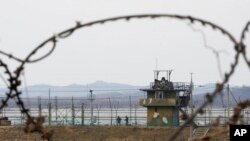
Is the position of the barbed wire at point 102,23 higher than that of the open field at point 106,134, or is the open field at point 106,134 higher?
the barbed wire at point 102,23

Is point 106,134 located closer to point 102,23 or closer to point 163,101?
point 163,101

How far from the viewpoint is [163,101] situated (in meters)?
36.2

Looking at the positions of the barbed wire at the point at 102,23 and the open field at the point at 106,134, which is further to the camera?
the open field at the point at 106,134

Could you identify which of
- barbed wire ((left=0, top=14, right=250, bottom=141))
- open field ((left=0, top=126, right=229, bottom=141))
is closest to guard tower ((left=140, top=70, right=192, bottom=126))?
open field ((left=0, top=126, right=229, bottom=141))

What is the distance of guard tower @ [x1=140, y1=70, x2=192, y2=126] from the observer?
119 ft

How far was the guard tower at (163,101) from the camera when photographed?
36312mm

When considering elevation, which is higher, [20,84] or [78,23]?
[78,23]

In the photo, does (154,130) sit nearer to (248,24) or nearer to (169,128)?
(169,128)

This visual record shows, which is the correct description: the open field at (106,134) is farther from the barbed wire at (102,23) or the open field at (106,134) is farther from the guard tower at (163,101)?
the barbed wire at (102,23)

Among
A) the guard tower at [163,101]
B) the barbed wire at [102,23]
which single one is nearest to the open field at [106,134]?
the guard tower at [163,101]

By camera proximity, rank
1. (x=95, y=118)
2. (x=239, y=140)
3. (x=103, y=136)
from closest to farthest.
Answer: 1. (x=239, y=140)
2. (x=103, y=136)
3. (x=95, y=118)

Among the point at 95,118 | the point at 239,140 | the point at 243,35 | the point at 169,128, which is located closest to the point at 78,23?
the point at 243,35

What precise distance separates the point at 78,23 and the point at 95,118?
49.4 metres

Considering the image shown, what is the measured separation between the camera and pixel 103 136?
38.1 metres
